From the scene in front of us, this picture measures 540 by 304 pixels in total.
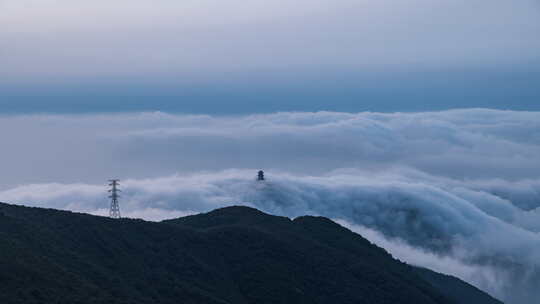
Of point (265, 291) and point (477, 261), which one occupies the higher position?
point (477, 261)

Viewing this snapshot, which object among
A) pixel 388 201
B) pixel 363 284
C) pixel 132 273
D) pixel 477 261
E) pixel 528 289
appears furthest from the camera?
A: pixel 388 201

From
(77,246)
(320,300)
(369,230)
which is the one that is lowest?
(320,300)

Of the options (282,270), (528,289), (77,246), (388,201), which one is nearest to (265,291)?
(282,270)

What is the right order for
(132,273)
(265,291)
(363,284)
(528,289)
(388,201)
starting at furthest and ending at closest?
(388,201)
(528,289)
(363,284)
(265,291)
(132,273)

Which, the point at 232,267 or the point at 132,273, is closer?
the point at 132,273

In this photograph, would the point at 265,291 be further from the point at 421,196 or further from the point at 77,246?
the point at 421,196

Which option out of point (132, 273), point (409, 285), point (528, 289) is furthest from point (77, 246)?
point (528, 289)

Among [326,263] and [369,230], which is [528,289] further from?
[326,263]
